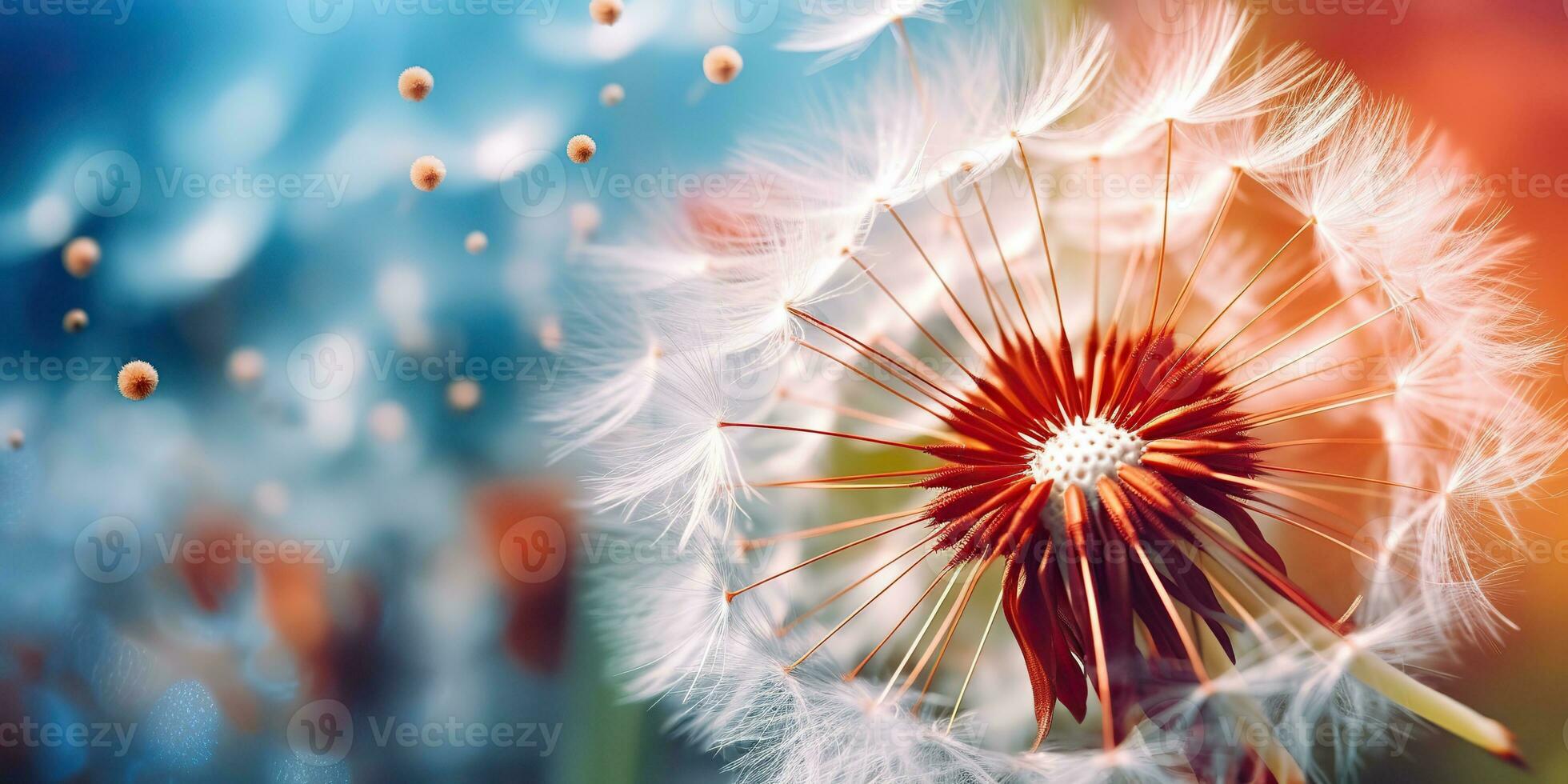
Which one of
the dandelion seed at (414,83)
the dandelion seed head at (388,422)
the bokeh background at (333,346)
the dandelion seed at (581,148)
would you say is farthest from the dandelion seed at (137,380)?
the dandelion seed at (581,148)

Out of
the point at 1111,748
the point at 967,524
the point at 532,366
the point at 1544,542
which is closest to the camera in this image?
the point at 1111,748

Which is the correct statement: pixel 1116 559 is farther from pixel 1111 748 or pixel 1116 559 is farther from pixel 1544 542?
pixel 1544 542

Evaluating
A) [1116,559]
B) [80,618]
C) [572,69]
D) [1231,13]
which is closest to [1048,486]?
[1116,559]

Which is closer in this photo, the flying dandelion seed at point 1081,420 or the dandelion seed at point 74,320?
the flying dandelion seed at point 1081,420

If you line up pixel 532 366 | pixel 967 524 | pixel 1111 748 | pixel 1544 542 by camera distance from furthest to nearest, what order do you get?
1. pixel 532 366
2. pixel 1544 542
3. pixel 967 524
4. pixel 1111 748

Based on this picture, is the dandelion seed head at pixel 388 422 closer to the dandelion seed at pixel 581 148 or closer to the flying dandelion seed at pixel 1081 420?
the flying dandelion seed at pixel 1081 420

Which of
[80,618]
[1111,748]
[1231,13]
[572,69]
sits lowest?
[80,618]
